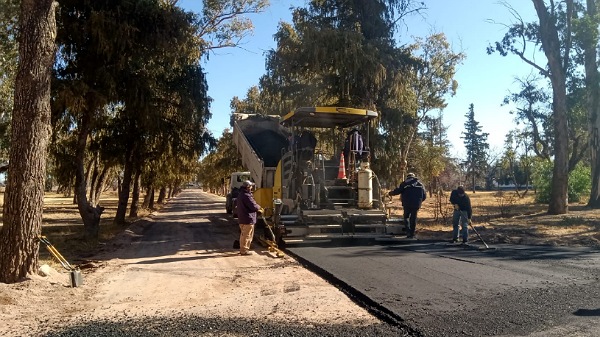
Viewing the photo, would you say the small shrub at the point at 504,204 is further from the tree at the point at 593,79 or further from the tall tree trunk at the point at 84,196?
the tall tree trunk at the point at 84,196

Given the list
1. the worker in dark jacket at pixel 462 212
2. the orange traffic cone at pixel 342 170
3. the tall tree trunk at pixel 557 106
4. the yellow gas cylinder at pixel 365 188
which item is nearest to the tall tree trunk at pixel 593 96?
the tall tree trunk at pixel 557 106

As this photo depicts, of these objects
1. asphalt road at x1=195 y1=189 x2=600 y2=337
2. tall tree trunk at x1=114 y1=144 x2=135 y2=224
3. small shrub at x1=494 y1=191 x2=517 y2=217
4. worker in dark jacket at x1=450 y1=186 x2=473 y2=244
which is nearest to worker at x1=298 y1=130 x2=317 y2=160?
asphalt road at x1=195 y1=189 x2=600 y2=337

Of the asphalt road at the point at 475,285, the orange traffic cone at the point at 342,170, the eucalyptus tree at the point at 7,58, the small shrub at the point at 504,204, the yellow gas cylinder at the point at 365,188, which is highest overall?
the eucalyptus tree at the point at 7,58

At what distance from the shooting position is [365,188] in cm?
1260

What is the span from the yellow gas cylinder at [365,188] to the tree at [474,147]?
80896 mm

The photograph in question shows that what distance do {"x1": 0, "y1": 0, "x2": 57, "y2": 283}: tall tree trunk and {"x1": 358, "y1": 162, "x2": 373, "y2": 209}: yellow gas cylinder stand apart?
288 inches

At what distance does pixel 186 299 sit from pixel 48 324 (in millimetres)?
1803

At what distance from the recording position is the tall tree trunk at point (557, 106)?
22781 mm

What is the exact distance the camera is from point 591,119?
27.8 metres

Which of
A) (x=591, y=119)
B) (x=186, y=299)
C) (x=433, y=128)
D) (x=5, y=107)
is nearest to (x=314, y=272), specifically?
(x=186, y=299)

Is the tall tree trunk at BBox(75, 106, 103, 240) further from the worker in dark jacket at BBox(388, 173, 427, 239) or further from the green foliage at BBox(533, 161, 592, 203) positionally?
the green foliage at BBox(533, 161, 592, 203)

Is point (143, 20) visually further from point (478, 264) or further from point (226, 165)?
point (226, 165)

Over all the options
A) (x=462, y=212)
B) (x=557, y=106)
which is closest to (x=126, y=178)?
(x=462, y=212)

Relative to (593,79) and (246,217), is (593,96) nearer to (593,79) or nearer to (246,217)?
(593,79)
